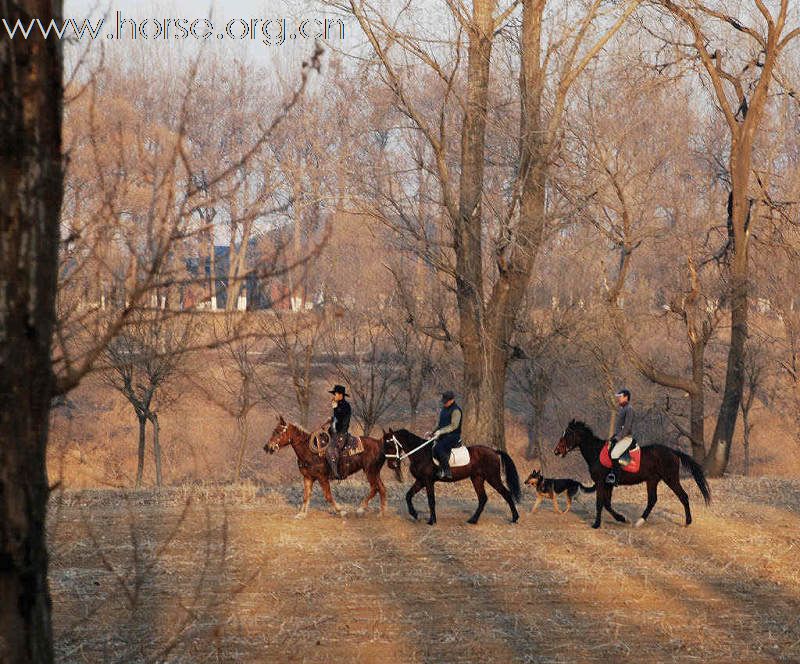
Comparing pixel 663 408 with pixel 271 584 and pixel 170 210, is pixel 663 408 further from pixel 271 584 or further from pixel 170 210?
pixel 170 210

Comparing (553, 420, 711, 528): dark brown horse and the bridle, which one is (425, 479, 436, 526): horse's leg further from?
(553, 420, 711, 528): dark brown horse

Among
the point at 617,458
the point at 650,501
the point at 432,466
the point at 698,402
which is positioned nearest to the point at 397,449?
the point at 432,466

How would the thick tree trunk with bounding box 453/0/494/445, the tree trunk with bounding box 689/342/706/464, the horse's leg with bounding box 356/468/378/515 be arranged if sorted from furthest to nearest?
1. the tree trunk with bounding box 689/342/706/464
2. the thick tree trunk with bounding box 453/0/494/445
3. the horse's leg with bounding box 356/468/378/515

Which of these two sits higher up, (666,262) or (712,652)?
(666,262)

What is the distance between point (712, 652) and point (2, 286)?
326 inches

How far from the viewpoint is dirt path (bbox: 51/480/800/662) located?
32.2 feet

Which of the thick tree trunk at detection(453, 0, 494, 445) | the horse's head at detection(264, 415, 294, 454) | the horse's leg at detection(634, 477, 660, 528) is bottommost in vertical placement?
the horse's leg at detection(634, 477, 660, 528)

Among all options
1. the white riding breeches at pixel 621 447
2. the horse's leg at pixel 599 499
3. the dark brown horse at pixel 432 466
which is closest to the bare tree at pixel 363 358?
the dark brown horse at pixel 432 466

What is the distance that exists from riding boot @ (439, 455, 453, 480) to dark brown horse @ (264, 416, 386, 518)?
995mm

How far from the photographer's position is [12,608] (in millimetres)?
3482

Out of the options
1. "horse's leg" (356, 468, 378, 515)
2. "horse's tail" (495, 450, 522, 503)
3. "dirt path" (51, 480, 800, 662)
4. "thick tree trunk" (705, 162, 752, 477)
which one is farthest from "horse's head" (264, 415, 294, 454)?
"thick tree trunk" (705, 162, 752, 477)

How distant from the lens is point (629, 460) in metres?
16.0

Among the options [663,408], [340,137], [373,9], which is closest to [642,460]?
[373,9]

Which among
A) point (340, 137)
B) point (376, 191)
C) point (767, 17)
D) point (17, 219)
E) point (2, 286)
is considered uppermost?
point (767, 17)
